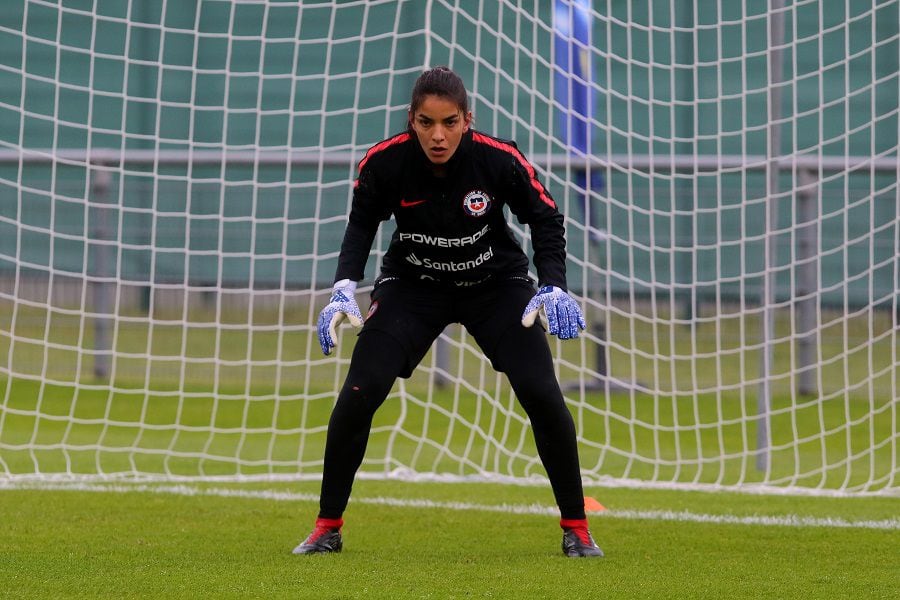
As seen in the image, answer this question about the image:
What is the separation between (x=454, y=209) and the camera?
5.29 meters

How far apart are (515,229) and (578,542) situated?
357cm

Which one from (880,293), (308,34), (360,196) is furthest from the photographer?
(308,34)

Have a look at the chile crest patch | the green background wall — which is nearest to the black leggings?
the chile crest patch

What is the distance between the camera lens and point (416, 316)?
215 inches

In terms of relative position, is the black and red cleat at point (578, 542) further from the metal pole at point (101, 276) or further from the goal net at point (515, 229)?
the metal pole at point (101, 276)

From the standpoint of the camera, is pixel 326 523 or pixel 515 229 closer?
pixel 326 523

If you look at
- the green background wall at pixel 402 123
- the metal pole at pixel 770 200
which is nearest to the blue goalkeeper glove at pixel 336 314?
the metal pole at pixel 770 200

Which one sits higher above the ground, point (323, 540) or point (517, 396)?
point (517, 396)

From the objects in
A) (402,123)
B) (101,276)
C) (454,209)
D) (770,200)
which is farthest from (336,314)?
(402,123)

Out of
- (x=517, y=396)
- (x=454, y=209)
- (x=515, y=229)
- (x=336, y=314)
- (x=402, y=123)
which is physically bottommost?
(x=517, y=396)

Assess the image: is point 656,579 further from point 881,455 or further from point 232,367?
point 232,367

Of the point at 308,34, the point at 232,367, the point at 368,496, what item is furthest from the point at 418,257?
the point at 308,34

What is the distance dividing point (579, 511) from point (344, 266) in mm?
1282

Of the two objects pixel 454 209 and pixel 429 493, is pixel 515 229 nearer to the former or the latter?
pixel 429 493
